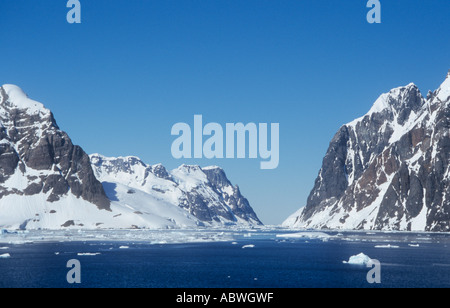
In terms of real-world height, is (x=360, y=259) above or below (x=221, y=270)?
above

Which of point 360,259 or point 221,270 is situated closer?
point 221,270

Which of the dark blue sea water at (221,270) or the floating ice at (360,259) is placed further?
the floating ice at (360,259)

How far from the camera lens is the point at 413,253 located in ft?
383

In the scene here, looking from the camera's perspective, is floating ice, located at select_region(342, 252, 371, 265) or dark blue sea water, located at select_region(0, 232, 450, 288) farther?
floating ice, located at select_region(342, 252, 371, 265)
